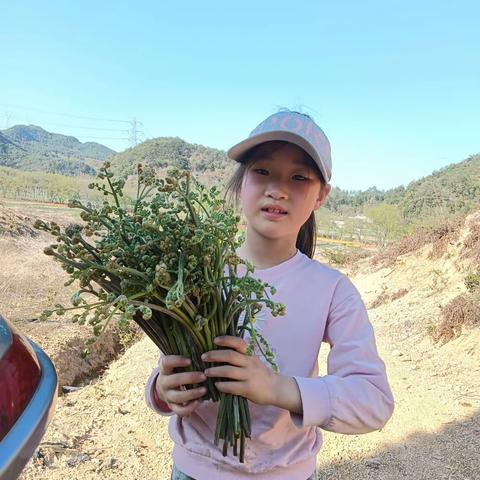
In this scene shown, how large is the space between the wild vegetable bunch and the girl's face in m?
0.27

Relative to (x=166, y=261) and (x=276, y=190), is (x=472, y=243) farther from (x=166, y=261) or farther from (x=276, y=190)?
→ (x=166, y=261)

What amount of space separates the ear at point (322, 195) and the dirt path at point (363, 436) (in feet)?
8.21

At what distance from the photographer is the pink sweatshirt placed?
98 cm

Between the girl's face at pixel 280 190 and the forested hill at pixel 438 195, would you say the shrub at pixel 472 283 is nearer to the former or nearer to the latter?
the forested hill at pixel 438 195

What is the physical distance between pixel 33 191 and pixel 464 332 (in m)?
54.4

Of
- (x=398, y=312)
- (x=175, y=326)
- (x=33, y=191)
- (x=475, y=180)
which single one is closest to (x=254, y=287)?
(x=175, y=326)

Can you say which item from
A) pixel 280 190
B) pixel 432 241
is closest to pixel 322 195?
pixel 280 190

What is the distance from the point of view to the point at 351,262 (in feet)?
43.5

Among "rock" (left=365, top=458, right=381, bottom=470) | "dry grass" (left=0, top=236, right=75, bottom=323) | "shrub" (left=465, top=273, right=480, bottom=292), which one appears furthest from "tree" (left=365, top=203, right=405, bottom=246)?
"rock" (left=365, top=458, right=381, bottom=470)

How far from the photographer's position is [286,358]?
1126 mm

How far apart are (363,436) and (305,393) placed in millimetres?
3046

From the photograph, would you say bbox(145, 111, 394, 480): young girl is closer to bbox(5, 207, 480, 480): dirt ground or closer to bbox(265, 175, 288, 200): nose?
bbox(265, 175, 288, 200): nose

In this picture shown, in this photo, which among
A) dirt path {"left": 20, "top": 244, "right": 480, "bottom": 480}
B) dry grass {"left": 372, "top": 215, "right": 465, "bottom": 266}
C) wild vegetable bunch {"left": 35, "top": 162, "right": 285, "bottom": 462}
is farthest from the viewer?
dry grass {"left": 372, "top": 215, "right": 465, "bottom": 266}

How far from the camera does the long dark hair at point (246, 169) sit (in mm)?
1207
